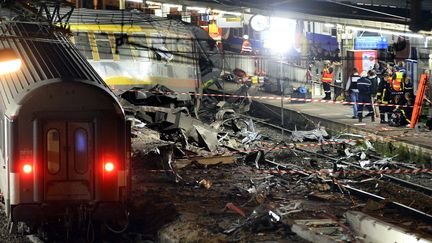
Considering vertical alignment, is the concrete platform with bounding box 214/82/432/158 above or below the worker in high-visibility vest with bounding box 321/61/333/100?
below

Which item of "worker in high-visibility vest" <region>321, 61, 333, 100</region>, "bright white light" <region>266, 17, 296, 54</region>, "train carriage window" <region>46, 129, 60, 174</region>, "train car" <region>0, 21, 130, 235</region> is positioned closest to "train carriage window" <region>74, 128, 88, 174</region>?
"train car" <region>0, 21, 130, 235</region>

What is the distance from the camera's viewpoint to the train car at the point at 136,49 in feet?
76.1

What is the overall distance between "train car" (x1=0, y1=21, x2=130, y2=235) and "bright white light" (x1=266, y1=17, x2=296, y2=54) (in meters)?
23.0

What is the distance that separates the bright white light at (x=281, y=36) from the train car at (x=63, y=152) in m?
23.0

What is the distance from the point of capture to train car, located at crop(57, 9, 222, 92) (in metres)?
23.2

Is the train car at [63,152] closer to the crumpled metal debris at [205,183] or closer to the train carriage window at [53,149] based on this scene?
the train carriage window at [53,149]

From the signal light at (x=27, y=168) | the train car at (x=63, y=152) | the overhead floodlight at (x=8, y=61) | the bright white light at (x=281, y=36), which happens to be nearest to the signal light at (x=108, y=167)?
the train car at (x=63, y=152)

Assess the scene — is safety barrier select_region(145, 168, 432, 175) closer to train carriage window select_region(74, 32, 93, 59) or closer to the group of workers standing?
the group of workers standing

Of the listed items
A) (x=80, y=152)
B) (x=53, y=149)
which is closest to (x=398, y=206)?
(x=80, y=152)

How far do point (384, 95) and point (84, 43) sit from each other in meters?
9.94

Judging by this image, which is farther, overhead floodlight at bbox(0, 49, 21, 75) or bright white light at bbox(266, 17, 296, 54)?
bright white light at bbox(266, 17, 296, 54)

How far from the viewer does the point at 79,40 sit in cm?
2308

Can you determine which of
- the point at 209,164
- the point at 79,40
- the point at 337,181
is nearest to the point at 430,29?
the point at 337,181

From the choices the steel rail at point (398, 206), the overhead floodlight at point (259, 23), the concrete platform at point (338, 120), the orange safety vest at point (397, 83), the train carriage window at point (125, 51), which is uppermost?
the overhead floodlight at point (259, 23)
